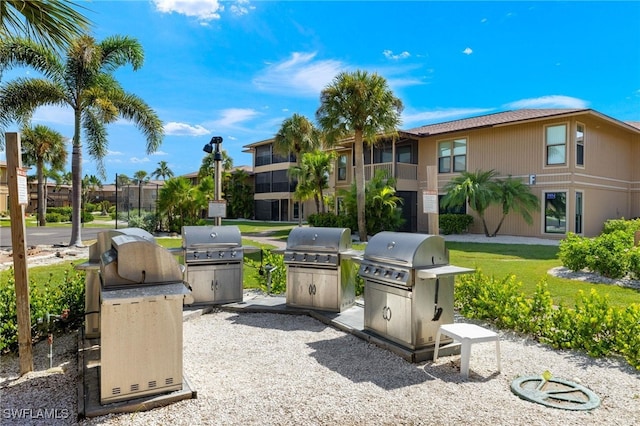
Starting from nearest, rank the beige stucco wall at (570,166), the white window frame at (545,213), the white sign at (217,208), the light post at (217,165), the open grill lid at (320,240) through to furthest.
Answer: the open grill lid at (320,240) → the white sign at (217,208) → the light post at (217,165) → the white window frame at (545,213) → the beige stucco wall at (570,166)

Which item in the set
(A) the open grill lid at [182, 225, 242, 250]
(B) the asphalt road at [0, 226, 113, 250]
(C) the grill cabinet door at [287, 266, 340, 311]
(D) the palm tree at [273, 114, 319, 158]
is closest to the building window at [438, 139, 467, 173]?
(D) the palm tree at [273, 114, 319, 158]

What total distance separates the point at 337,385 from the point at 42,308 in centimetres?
357

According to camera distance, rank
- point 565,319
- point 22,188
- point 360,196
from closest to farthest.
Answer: point 22,188
point 565,319
point 360,196

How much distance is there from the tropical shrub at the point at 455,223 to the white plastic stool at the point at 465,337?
1709 centimetres

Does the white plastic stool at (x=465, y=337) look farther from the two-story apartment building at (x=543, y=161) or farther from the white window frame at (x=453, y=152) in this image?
the white window frame at (x=453, y=152)

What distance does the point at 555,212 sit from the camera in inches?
741

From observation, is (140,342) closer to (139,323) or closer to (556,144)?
(139,323)

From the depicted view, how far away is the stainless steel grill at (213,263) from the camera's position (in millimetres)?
6324

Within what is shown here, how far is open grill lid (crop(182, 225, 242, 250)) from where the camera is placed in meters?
6.30

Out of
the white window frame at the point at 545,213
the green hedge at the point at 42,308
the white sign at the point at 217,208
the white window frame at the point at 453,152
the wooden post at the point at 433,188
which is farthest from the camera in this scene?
the white window frame at the point at 453,152

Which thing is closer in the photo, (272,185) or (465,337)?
(465,337)

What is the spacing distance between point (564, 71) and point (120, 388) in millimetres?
19865

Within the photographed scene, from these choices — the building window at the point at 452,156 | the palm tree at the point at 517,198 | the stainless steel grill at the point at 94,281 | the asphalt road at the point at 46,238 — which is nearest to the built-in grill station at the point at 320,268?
the stainless steel grill at the point at 94,281

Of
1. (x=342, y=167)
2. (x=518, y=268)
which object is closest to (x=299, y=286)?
(x=518, y=268)
